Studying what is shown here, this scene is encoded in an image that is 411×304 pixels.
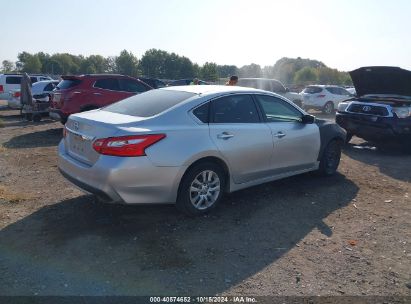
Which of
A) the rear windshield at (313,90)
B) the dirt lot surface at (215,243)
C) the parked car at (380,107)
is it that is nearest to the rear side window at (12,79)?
the rear windshield at (313,90)

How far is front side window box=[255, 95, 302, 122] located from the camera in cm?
571

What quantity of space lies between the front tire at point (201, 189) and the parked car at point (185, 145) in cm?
1

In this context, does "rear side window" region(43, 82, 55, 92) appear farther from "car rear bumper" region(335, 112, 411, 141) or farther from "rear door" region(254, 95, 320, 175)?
"rear door" region(254, 95, 320, 175)

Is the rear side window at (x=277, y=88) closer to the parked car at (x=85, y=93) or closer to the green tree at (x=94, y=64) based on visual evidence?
the parked car at (x=85, y=93)

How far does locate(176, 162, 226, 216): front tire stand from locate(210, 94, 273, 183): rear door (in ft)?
0.79

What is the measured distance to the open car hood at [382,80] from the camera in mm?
9633

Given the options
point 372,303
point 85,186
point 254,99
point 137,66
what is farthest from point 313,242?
point 137,66

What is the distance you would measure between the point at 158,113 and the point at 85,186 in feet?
3.89

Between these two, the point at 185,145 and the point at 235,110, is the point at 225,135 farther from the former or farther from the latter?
the point at 185,145

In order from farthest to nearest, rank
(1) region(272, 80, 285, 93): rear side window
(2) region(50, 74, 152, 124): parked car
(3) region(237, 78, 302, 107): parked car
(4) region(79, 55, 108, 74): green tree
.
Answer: (4) region(79, 55, 108, 74): green tree → (1) region(272, 80, 285, 93): rear side window → (3) region(237, 78, 302, 107): parked car → (2) region(50, 74, 152, 124): parked car

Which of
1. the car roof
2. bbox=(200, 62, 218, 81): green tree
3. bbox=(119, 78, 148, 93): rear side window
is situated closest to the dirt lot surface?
the car roof

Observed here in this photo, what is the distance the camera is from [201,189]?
4.92 metres

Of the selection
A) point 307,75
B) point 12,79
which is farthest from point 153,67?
point 12,79

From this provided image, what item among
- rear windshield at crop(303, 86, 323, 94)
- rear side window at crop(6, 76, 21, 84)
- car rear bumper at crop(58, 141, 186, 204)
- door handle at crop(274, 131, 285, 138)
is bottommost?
rear side window at crop(6, 76, 21, 84)
